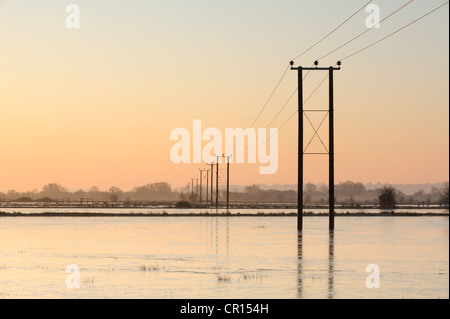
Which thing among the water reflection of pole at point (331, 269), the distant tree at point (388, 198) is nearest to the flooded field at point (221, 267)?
the water reflection of pole at point (331, 269)

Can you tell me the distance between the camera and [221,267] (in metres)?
28.7

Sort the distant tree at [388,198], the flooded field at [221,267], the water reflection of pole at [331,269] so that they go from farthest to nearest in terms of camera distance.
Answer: the distant tree at [388,198], the flooded field at [221,267], the water reflection of pole at [331,269]

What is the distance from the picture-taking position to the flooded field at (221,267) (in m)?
21.6

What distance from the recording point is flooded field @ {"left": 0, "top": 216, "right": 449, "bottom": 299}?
21609mm

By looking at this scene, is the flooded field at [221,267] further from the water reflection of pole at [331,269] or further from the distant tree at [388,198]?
the distant tree at [388,198]

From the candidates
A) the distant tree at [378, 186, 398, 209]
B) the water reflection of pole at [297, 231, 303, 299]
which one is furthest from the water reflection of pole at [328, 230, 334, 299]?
the distant tree at [378, 186, 398, 209]

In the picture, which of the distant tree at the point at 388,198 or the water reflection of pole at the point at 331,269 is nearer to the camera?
the water reflection of pole at the point at 331,269

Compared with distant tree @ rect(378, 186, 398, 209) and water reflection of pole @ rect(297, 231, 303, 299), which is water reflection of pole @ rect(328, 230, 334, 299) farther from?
distant tree @ rect(378, 186, 398, 209)

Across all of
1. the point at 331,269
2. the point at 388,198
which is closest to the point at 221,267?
the point at 331,269

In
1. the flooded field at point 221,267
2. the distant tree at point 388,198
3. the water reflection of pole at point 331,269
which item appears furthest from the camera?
the distant tree at point 388,198
